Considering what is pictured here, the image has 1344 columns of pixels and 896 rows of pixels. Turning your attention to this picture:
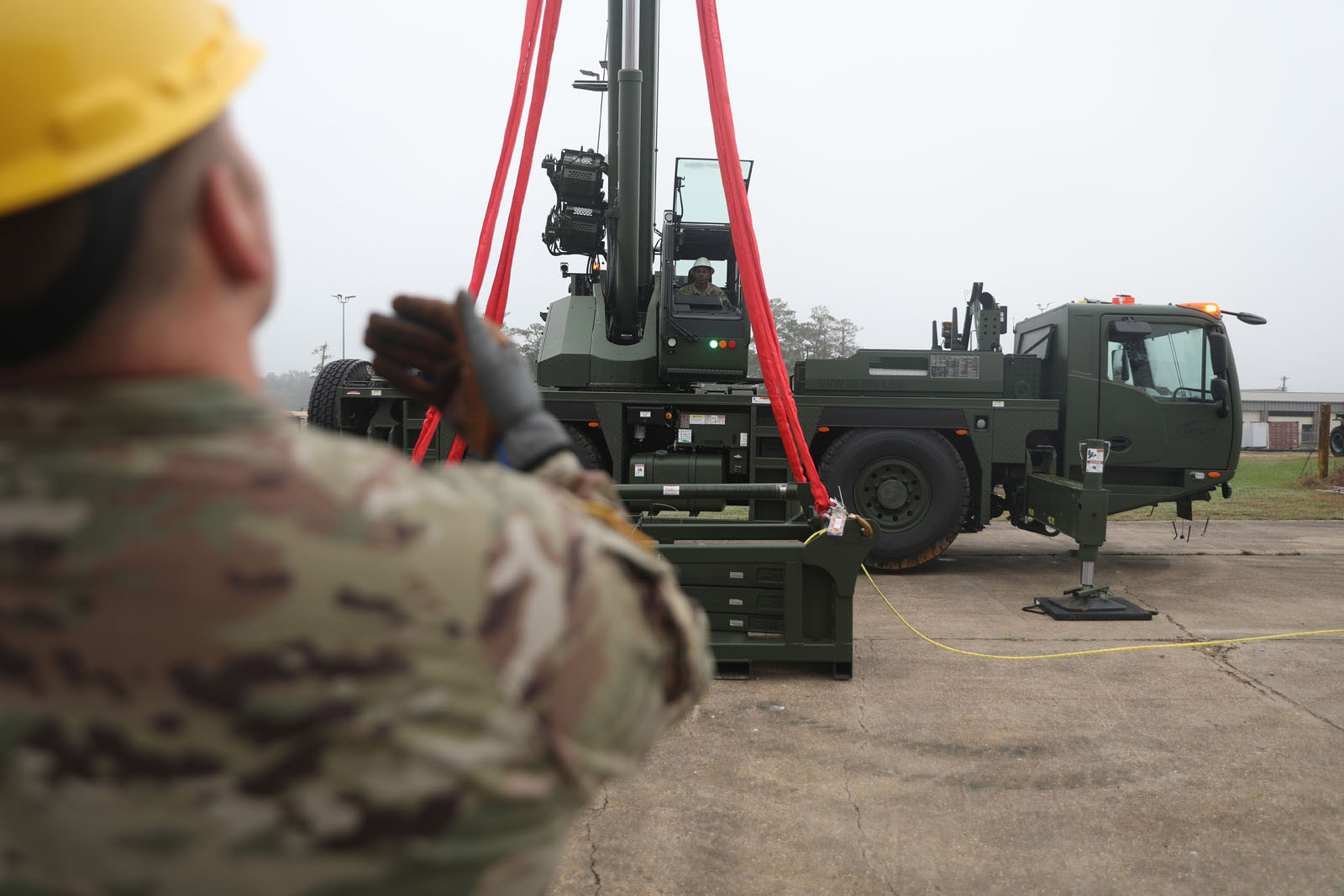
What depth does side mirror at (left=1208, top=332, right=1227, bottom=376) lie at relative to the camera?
8.60m

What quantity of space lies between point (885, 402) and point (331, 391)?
5.59 meters

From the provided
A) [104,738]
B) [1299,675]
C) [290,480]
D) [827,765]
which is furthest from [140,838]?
[1299,675]

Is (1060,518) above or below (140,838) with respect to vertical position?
below

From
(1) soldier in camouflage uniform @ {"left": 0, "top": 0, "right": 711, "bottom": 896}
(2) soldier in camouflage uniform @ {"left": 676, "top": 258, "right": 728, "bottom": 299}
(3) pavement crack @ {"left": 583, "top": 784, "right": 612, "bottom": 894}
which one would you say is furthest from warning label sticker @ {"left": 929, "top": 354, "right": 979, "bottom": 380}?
(1) soldier in camouflage uniform @ {"left": 0, "top": 0, "right": 711, "bottom": 896}

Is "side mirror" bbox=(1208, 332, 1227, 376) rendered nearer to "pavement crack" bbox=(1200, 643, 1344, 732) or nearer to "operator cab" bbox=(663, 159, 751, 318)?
"pavement crack" bbox=(1200, 643, 1344, 732)

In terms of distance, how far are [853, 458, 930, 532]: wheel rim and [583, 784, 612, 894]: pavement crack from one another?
17.9 ft

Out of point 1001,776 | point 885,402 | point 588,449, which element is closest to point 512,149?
point 1001,776

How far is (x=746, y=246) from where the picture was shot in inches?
192

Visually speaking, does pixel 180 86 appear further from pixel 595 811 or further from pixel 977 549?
pixel 977 549

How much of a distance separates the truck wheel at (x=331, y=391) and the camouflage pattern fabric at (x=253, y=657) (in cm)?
912

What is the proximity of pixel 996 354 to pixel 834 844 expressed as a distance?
6.45 metres

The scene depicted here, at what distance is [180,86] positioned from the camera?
700mm

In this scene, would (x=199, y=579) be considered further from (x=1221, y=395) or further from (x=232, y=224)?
(x=1221, y=395)

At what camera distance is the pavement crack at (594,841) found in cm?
307
